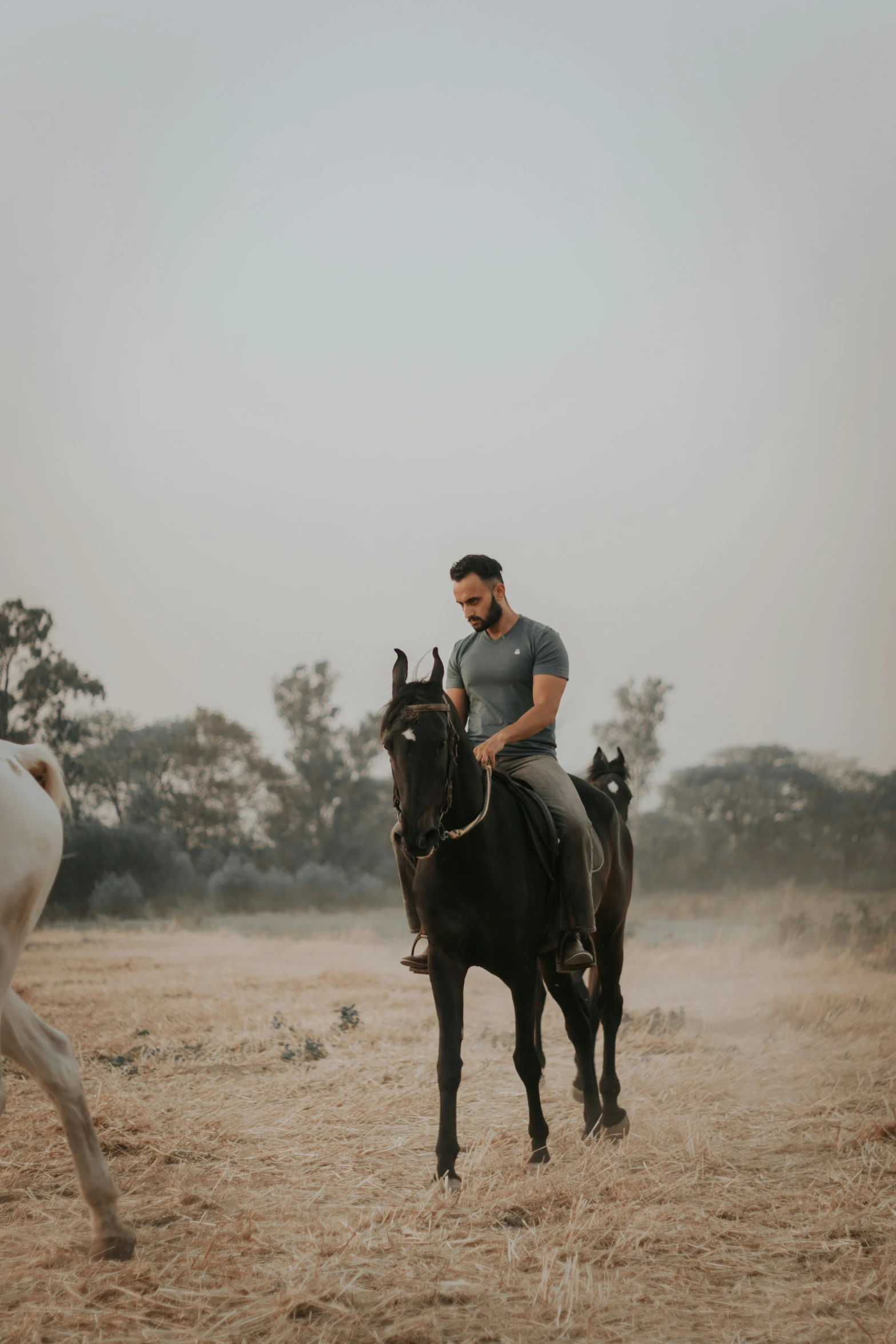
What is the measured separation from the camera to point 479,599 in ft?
14.8

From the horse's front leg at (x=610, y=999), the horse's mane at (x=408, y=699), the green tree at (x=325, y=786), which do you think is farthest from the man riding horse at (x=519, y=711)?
the green tree at (x=325, y=786)

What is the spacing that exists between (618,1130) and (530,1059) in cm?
103

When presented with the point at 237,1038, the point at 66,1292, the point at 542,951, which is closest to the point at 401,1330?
the point at 66,1292

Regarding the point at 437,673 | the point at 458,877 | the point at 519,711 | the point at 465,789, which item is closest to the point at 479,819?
the point at 465,789

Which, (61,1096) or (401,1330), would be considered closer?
(401,1330)

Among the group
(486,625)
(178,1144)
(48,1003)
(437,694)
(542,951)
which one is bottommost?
(48,1003)

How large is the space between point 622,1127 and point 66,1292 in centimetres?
280

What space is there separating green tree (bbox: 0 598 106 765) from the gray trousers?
811cm

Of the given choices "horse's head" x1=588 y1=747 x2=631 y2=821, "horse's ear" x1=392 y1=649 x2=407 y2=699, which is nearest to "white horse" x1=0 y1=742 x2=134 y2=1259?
"horse's ear" x1=392 y1=649 x2=407 y2=699

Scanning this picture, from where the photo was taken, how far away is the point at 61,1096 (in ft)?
10.5

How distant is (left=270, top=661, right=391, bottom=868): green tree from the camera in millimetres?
13609

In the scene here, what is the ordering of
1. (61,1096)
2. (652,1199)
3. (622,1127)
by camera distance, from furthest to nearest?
1. (622,1127)
2. (652,1199)
3. (61,1096)

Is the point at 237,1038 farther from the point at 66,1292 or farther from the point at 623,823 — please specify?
the point at 66,1292

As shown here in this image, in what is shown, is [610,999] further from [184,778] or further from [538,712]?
[184,778]
